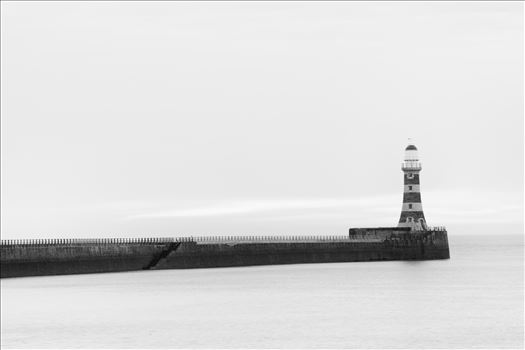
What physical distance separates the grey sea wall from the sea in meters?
1.72

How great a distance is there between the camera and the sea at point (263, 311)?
181 ft

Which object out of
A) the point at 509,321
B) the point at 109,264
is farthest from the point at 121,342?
the point at 109,264

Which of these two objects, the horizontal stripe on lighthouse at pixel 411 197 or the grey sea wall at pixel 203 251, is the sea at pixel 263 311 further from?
the horizontal stripe on lighthouse at pixel 411 197

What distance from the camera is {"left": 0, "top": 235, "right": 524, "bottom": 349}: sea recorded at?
55.2 metres

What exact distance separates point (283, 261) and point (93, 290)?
1289 inches

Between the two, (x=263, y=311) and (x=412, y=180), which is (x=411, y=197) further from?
(x=263, y=311)

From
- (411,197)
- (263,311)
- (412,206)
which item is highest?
(411,197)

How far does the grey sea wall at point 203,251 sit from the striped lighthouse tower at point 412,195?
2.62 feet

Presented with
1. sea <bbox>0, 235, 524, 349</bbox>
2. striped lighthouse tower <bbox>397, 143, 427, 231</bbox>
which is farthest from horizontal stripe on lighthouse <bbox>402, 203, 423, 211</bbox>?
sea <bbox>0, 235, 524, 349</bbox>

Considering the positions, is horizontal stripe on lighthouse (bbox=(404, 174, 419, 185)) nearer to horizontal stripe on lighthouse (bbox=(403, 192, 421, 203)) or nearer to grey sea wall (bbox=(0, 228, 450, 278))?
horizontal stripe on lighthouse (bbox=(403, 192, 421, 203))

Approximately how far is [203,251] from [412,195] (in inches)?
653

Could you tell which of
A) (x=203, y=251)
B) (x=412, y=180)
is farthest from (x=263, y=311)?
(x=412, y=180)

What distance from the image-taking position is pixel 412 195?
10800 cm

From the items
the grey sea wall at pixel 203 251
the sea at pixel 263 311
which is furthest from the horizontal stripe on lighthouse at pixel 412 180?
the sea at pixel 263 311
